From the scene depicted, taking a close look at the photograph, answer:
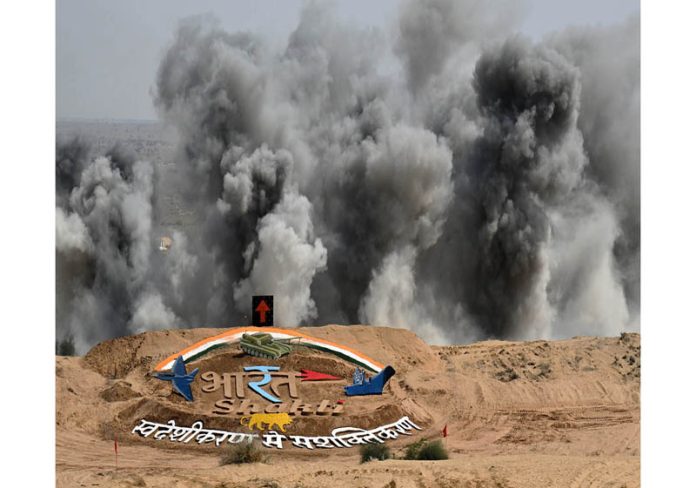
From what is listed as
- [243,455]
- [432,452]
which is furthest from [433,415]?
[243,455]

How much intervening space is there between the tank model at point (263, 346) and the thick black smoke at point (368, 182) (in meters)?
0.49

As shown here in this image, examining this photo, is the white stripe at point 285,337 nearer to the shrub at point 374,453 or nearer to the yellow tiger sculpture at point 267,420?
the yellow tiger sculpture at point 267,420

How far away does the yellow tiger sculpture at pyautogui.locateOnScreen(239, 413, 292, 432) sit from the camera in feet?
73.4

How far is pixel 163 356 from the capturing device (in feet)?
76.4

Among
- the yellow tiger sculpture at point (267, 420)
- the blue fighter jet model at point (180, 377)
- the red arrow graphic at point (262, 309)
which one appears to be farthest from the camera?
the red arrow graphic at point (262, 309)

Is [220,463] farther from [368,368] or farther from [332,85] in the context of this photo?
[332,85]

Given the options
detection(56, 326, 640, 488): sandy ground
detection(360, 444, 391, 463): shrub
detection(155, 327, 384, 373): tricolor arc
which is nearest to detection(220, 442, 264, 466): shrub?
detection(56, 326, 640, 488): sandy ground

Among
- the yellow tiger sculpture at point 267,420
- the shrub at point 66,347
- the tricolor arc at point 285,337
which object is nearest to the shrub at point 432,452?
the tricolor arc at point 285,337

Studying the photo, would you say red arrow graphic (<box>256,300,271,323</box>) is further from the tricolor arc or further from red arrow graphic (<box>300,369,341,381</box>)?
red arrow graphic (<box>300,369,341,381</box>)

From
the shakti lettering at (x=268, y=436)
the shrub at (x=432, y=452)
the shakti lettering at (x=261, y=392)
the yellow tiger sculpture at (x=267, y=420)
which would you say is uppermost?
the shakti lettering at (x=261, y=392)

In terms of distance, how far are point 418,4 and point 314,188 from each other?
331 cm

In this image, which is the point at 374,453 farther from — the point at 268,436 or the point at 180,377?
the point at 180,377

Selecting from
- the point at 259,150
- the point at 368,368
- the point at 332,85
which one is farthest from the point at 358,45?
the point at 368,368

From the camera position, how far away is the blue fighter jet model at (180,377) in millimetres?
22750
